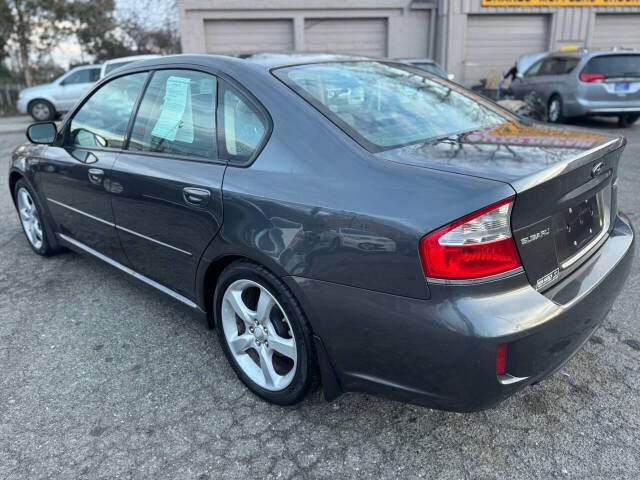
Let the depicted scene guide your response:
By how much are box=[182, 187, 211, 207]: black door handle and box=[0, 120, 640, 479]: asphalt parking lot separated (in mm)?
692

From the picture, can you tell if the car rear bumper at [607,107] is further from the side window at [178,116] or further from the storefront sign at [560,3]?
the side window at [178,116]

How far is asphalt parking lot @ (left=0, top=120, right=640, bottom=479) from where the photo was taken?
6.79ft

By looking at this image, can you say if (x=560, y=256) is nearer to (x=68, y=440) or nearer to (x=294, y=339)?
(x=294, y=339)

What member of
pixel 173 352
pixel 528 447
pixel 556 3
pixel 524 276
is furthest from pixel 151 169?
pixel 556 3

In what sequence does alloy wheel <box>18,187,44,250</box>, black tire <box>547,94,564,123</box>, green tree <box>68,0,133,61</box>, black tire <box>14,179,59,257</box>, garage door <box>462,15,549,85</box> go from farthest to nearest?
green tree <box>68,0,133,61</box>, garage door <box>462,15,549,85</box>, black tire <box>547,94,564,123</box>, alloy wheel <box>18,187,44,250</box>, black tire <box>14,179,59,257</box>

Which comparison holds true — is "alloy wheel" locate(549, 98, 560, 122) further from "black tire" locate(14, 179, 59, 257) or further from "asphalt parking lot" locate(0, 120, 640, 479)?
"black tire" locate(14, 179, 59, 257)

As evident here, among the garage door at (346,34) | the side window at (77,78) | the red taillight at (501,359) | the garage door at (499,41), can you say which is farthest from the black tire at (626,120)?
the side window at (77,78)

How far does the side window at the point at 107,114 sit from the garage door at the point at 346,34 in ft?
47.4

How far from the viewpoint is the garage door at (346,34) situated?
17.0m

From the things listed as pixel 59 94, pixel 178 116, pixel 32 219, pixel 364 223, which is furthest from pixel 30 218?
pixel 59 94

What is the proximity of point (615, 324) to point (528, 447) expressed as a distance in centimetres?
127

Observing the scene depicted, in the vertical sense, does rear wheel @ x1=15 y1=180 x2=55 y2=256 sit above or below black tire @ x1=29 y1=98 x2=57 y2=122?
above

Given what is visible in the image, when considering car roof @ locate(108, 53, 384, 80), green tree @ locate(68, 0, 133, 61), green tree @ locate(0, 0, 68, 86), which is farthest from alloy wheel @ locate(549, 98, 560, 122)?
green tree @ locate(68, 0, 133, 61)

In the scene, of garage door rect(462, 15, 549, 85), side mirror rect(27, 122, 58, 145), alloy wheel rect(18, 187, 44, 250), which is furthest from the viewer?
garage door rect(462, 15, 549, 85)
